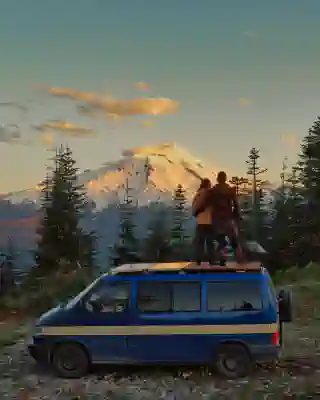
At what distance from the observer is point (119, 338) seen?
10867 mm

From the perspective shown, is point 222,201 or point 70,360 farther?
point 222,201

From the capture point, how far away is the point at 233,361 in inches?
424

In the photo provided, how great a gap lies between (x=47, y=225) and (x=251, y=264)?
51.8 metres

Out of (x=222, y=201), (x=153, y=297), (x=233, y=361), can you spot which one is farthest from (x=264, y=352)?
(x=222, y=201)

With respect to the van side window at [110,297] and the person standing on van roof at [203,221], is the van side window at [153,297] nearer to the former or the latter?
the van side window at [110,297]

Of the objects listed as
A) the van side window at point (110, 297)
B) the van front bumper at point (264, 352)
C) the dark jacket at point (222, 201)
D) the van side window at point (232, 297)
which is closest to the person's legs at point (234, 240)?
the dark jacket at point (222, 201)

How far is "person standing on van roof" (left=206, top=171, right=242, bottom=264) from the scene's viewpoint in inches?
493

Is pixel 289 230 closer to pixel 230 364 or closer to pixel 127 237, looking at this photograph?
pixel 127 237

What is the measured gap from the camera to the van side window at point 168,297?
1084 centimetres

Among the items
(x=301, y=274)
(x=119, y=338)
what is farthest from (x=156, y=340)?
(x=301, y=274)

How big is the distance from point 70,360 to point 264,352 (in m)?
3.27

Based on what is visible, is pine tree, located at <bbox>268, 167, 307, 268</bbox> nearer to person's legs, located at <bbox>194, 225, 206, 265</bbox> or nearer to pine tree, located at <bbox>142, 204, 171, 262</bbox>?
pine tree, located at <bbox>142, 204, 171, 262</bbox>

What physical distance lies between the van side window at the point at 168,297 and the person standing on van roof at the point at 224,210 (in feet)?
5.87

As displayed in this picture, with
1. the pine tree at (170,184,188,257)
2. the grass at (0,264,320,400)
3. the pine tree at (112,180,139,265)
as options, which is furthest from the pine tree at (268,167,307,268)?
the grass at (0,264,320,400)
